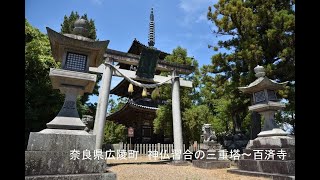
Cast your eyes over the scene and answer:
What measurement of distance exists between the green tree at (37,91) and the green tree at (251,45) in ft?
32.7

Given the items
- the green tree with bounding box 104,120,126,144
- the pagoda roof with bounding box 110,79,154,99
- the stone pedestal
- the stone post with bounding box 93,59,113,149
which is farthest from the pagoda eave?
the green tree with bounding box 104,120,126,144

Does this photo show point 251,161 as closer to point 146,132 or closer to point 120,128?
point 146,132

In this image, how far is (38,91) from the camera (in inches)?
533


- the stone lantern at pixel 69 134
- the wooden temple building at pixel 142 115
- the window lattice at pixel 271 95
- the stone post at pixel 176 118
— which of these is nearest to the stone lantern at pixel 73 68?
the stone lantern at pixel 69 134

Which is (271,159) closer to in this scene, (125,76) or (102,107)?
(102,107)

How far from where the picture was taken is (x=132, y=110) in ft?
69.4

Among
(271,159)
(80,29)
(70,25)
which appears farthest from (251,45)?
(70,25)

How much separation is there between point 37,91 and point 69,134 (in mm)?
10267

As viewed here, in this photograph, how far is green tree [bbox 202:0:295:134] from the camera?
11.8 metres

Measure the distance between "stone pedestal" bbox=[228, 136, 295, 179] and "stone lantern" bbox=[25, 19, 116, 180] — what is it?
184 inches

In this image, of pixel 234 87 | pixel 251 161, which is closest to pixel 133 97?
pixel 234 87

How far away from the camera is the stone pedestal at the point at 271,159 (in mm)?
6289

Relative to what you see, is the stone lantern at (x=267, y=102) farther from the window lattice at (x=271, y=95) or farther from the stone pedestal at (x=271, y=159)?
the stone pedestal at (x=271, y=159)

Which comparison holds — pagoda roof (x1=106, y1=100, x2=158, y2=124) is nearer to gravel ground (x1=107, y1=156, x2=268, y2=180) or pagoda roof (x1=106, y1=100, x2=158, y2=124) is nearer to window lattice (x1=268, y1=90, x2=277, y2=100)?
gravel ground (x1=107, y1=156, x2=268, y2=180)
